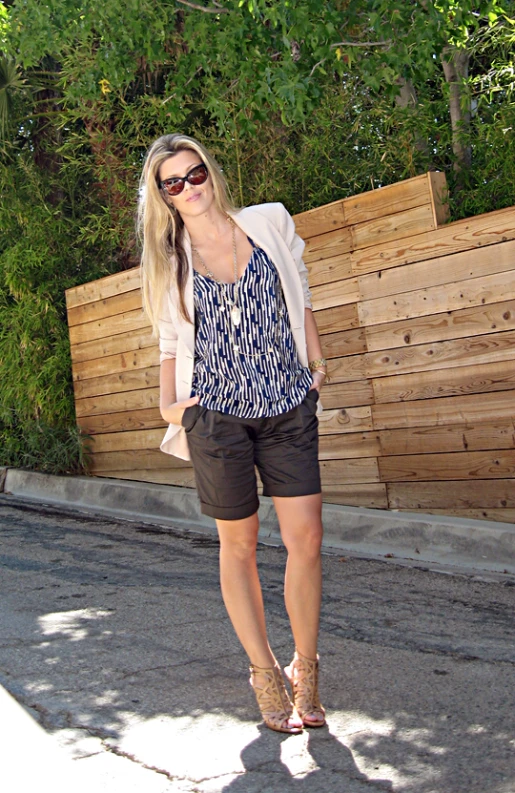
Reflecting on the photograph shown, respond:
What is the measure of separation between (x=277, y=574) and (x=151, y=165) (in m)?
2.94

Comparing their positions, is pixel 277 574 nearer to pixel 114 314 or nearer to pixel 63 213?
pixel 114 314

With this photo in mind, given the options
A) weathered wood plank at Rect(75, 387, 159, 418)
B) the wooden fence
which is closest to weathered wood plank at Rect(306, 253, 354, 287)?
the wooden fence

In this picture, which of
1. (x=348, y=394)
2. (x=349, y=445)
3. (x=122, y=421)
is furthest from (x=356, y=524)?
(x=122, y=421)

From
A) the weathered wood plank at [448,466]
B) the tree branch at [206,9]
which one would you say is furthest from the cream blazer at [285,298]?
the tree branch at [206,9]

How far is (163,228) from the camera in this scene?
137 inches

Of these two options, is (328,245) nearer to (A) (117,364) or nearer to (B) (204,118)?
(B) (204,118)

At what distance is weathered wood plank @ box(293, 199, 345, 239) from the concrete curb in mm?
1795

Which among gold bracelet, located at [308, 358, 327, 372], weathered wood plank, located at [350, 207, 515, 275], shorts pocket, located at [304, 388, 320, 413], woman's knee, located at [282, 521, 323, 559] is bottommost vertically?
woman's knee, located at [282, 521, 323, 559]

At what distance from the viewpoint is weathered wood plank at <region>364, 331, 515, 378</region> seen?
18.4 ft

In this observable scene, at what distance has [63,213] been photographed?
371 inches

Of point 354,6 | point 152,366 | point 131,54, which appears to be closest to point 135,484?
point 152,366

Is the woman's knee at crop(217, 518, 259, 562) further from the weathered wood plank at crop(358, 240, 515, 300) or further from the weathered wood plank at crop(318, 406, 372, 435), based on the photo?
the weathered wood plank at crop(318, 406, 372, 435)

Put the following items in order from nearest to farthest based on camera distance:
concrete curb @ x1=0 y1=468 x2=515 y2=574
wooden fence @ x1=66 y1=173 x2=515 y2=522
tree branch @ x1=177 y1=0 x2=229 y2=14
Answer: concrete curb @ x1=0 y1=468 x2=515 y2=574 < wooden fence @ x1=66 y1=173 x2=515 y2=522 < tree branch @ x1=177 y1=0 x2=229 y2=14

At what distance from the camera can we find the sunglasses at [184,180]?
3383 millimetres
